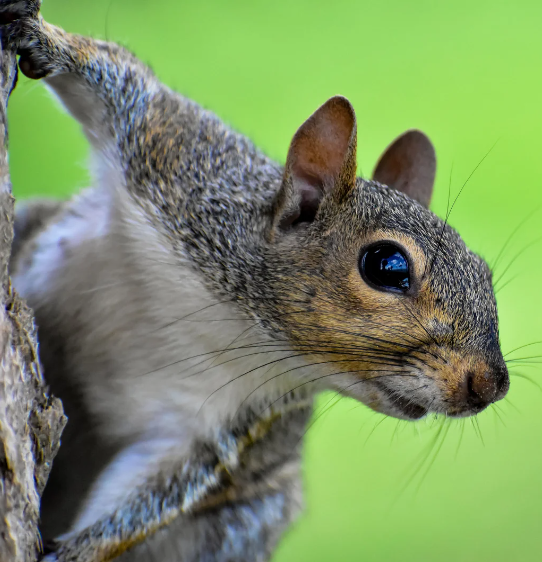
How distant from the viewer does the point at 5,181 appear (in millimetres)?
1450

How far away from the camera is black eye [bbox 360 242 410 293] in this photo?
1.71 m

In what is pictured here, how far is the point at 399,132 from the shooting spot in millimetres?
4203

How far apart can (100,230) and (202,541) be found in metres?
0.90

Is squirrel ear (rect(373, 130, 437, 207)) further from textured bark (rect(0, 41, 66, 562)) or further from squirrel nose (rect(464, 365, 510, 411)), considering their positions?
textured bark (rect(0, 41, 66, 562))

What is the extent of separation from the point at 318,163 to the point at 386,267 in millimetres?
304

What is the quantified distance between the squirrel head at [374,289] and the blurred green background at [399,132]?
2064mm

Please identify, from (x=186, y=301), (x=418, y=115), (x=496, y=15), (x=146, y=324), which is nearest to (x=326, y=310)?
(x=186, y=301)

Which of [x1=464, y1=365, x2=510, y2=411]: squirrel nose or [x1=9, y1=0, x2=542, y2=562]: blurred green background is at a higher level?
[x1=9, y1=0, x2=542, y2=562]: blurred green background

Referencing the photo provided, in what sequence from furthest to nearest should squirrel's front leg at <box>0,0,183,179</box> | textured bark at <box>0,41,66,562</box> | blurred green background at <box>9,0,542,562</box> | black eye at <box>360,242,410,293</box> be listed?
1. blurred green background at <box>9,0,542,562</box>
2. squirrel's front leg at <box>0,0,183,179</box>
3. black eye at <box>360,242,410,293</box>
4. textured bark at <box>0,41,66,562</box>

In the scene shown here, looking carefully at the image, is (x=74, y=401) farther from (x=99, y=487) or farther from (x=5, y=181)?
(x=5, y=181)

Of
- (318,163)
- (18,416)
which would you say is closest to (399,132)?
(318,163)

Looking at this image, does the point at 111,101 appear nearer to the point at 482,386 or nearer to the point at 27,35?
the point at 27,35

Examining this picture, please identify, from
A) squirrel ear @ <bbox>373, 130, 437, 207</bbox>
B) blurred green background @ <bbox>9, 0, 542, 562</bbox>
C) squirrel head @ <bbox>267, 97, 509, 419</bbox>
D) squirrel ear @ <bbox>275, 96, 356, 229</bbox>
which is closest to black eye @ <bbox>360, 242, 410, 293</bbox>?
squirrel head @ <bbox>267, 97, 509, 419</bbox>

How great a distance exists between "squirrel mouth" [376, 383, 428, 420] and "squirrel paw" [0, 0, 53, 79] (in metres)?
1.06
